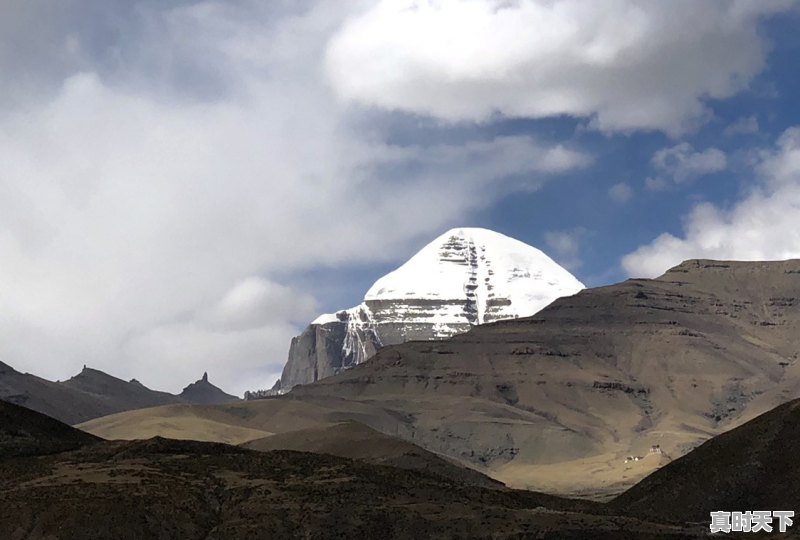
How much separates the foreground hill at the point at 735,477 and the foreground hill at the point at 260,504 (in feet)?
48.1

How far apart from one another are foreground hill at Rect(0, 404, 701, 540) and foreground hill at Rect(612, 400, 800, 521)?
48.1ft

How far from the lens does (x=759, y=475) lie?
85812mm

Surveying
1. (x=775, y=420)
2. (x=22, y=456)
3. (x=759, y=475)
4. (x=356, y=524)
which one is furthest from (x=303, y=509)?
(x=775, y=420)

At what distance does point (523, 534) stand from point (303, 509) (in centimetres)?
1225

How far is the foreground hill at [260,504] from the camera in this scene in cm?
6109

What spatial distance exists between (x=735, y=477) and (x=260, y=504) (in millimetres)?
39159

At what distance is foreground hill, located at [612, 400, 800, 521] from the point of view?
83.8 m

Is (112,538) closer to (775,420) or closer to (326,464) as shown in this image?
(326,464)

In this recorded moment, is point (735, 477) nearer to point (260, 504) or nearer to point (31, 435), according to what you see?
point (260, 504)
